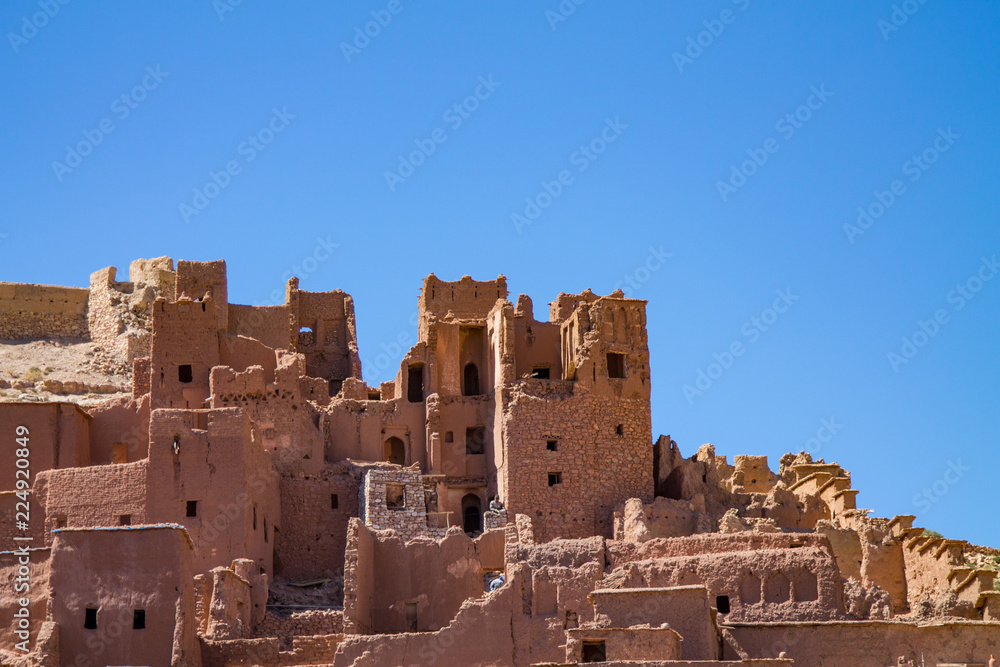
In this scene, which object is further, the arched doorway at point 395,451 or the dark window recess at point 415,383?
the dark window recess at point 415,383

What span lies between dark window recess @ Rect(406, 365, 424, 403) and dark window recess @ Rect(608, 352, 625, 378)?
6.46m

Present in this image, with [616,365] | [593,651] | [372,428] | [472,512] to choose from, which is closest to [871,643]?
[593,651]

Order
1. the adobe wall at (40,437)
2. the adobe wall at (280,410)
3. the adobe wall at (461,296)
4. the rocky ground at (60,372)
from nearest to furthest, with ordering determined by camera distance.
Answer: the adobe wall at (40,437) < the adobe wall at (280,410) < the adobe wall at (461,296) < the rocky ground at (60,372)

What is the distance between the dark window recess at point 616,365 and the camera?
167ft

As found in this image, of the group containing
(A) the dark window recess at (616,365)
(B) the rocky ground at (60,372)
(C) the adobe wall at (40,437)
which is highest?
(B) the rocky ground at (60,372)

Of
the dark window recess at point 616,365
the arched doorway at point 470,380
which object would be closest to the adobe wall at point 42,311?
the arched doorway at point 470,380

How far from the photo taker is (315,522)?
49.8m

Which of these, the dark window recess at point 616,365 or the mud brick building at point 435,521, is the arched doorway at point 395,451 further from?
the dark window recess at point 616,365

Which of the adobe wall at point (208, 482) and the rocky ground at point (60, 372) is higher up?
the rocky ground at point (60, 372)

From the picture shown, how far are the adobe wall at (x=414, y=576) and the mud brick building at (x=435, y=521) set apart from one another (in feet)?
0.22

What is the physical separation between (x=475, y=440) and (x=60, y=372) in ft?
63.8

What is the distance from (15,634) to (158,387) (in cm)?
1492

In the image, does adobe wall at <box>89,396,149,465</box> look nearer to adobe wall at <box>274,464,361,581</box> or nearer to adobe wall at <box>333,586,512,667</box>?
adobe wall at <box>274,464,361,581</box>

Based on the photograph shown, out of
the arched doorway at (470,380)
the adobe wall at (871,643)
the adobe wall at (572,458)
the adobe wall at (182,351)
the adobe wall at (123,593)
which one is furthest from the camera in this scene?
the arched doorway at (470,380)
